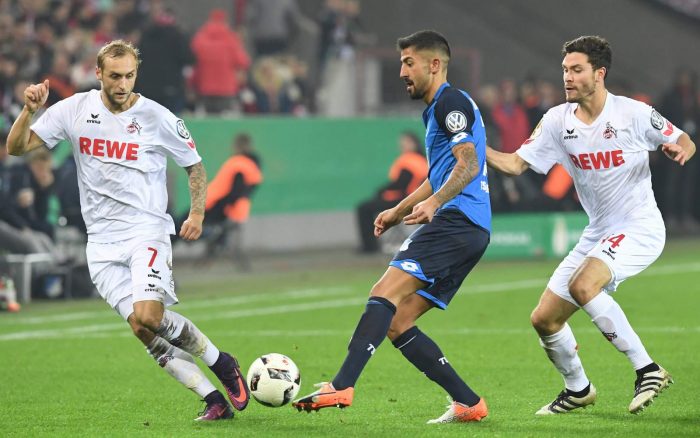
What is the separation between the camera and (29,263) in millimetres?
16172

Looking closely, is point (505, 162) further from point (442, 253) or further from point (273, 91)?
point (273, 91)

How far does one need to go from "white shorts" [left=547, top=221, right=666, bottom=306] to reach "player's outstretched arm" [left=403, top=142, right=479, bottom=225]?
1.11m

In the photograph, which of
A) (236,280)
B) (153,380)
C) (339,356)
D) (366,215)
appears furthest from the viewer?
(366,215)

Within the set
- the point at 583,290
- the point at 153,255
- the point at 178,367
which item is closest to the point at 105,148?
the point at 153,255

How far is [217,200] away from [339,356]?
24.3 ft

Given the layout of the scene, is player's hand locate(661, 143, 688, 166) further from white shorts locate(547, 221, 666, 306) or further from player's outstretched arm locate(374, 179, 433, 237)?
player's outstretched arm locate(374, 179, 433, 237)

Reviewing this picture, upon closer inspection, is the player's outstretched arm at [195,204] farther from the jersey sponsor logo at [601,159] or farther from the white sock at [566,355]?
the jersey sponsor logo at [601,159]

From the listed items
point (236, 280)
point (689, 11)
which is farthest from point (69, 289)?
point (689, 11)

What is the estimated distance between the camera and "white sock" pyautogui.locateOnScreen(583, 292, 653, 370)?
8617 mm

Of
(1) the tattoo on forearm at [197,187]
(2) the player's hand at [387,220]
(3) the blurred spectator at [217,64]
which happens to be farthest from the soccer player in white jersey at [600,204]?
(3) the blurred spectator at [217,64]

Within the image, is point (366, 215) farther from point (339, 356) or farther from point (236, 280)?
point (339, 356)

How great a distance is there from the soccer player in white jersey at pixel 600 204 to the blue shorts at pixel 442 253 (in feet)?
2.17

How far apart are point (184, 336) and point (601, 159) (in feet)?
8.97

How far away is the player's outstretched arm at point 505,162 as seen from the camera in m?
8.84
